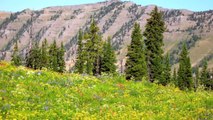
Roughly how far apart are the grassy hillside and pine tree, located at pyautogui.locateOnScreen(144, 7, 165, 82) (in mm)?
47177

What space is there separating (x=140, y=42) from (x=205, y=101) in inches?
2278

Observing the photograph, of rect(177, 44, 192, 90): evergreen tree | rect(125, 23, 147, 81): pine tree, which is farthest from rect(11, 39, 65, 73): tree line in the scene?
rect(177, 44, 192, 90): evergreen tree

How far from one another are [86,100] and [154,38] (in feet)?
181

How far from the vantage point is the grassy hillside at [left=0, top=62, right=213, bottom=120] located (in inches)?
659

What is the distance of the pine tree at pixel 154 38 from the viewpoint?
73.1 m

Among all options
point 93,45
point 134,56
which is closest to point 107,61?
point 93,45

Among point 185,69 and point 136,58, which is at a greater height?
point 136,58

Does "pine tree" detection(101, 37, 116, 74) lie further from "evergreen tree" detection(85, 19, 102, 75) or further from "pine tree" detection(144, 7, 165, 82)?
"pine tree" detection(144, 7, 165, 82)

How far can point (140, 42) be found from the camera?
79.4 m

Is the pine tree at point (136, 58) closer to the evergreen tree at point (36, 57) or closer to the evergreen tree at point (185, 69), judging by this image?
the evergreen tree at point (185, 69)

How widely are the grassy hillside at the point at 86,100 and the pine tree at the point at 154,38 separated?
47.2 meters

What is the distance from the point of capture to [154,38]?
74.2 m

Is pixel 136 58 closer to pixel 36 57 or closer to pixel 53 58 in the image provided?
pixel 53 58

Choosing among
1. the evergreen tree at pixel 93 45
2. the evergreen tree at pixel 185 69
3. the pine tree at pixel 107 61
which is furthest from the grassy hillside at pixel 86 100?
the evergreen tree at pixel 185 69
